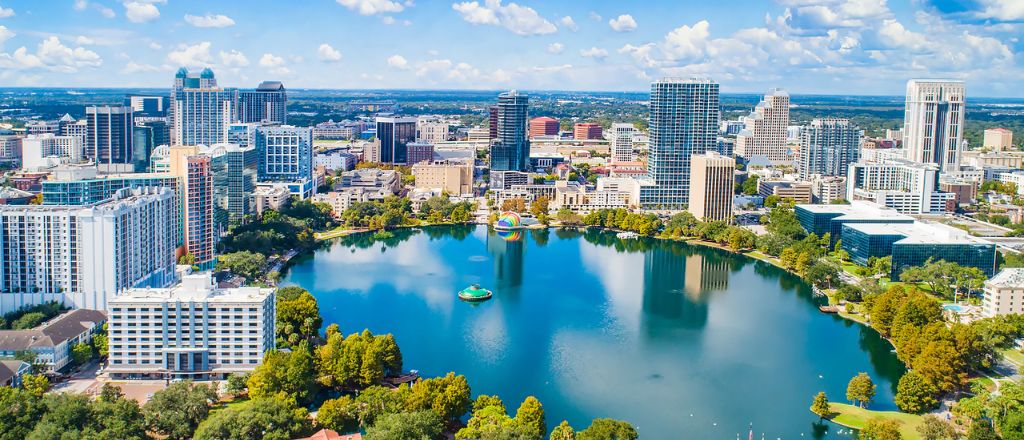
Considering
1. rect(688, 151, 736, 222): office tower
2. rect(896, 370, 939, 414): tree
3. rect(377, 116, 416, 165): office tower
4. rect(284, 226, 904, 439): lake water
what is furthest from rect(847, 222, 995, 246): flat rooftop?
rect(377, 116, 416, 165): office tower

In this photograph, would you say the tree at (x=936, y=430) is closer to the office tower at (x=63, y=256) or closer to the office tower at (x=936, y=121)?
the office tower at (x=63, y=256)

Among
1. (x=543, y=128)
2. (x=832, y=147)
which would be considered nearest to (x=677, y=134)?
(x=832, y=147)

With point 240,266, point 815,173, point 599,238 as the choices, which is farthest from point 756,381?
point 815,173

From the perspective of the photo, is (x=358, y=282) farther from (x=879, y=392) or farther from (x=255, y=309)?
(x=879, y=392)

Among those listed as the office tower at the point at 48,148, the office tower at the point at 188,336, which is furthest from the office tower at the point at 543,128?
the office tower at the point at 188,336

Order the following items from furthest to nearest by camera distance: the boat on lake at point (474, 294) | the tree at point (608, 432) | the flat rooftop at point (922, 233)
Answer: the flat rooftop at point (922, 233), the boat on lake at point (474, 294), the tree at point (608, 432)

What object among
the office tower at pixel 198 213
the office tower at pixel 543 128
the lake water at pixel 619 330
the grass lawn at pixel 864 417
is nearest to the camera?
the grass lawn at pixel 864 417

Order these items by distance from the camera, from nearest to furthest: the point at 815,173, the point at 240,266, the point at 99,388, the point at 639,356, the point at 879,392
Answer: the point at 99,388, the point at 879,392, the point at 639,356, the point at 240,266, the point at 815,173
